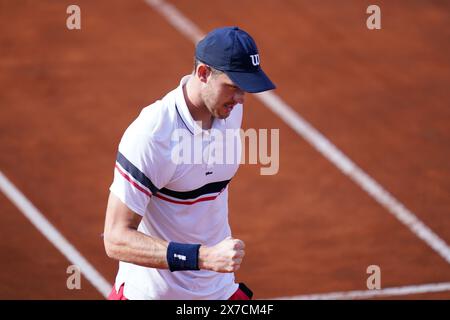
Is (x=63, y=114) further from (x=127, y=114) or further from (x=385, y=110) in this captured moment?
(x=385, y=110)

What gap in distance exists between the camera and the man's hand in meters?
5.82

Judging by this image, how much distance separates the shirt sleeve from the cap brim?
60 cm

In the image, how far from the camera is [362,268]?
10344 mm

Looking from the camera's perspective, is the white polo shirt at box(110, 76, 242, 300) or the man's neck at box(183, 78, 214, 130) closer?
the white polo shirt at box(110, 76, 242, 300)

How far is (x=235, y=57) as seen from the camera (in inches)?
251

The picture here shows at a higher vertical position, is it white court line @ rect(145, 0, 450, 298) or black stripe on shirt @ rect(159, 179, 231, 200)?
black stripe on shirt @ rect(159, 179, 231, 200)

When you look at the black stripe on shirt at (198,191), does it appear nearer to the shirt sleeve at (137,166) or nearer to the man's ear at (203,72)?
the shirt sleeve at (137,166)

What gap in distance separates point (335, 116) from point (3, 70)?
4.57 meters

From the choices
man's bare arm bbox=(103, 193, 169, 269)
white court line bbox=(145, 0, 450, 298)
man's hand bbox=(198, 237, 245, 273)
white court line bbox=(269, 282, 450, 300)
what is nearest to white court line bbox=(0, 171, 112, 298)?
white court line bbox=(269, 282, 450, 300)

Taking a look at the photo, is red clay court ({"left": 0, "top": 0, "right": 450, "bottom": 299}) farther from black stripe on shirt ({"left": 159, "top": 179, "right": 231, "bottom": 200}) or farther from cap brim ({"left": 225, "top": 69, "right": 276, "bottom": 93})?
cap brim ({"left": 225, "top": 69, "right": 276, "bottom": 93})

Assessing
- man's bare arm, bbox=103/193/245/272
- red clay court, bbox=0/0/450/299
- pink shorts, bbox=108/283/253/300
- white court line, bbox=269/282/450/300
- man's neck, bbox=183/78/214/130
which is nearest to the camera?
man's bare arm, bbox=103/193/245/272

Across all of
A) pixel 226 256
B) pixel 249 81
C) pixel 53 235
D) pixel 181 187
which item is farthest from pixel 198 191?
pixel 53 235

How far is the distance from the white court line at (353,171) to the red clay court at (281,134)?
0.07 ft

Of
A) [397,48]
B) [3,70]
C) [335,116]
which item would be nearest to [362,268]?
[335,116]
